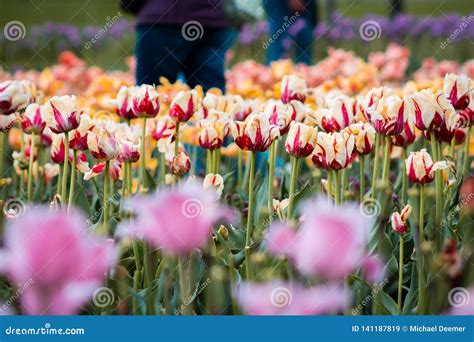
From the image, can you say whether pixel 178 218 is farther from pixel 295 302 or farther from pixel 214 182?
pixel 214 182

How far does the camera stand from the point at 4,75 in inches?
102

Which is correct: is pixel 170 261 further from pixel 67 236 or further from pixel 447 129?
pixel 447 129

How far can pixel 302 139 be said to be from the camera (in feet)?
3.79

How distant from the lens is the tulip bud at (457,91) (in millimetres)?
1331

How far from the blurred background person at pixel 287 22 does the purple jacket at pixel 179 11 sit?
81cm

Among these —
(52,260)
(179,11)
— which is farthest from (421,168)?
(179,11)

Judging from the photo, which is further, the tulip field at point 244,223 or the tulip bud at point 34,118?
the tulip bud at point 34,118

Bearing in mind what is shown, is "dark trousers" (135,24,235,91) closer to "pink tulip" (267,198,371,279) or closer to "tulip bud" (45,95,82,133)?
"tulip bud" (45,95,82,133)

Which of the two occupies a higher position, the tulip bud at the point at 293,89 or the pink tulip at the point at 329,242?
the tulip bud at the point at 293,89

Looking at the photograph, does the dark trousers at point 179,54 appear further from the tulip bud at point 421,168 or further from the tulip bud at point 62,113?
the tulip bud at point 421,168

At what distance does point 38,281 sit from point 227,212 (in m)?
0.61

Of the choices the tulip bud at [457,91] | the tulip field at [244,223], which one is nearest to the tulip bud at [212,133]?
the tulip field at [244,223]

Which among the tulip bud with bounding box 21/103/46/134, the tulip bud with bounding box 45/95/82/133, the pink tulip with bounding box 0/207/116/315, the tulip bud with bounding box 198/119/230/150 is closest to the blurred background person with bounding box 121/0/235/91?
the tulip bud with bounding box 21/103/46/134

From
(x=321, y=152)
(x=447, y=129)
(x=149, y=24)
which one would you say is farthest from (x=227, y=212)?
(x=149, y=24)
